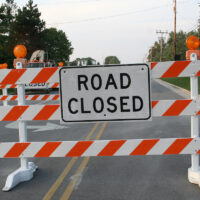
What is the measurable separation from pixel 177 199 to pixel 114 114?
144cm

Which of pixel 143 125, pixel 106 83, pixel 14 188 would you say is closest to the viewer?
pixel 106 83

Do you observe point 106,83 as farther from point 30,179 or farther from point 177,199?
point 30,179

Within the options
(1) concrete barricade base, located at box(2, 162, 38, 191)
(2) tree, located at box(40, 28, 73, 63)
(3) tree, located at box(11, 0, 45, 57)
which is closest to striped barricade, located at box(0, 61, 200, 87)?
(1) concrete barricade base, located at box(2, 162, 38, 191)

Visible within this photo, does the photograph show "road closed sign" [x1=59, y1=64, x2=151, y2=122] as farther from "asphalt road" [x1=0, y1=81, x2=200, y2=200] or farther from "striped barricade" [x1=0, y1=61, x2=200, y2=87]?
"asphalt road" [x1=0, y1=81, x2=200, y2=200]

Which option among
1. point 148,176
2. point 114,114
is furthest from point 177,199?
point 114,114

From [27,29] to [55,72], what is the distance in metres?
63.3

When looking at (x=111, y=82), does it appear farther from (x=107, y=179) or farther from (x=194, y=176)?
(x=194, y=176)

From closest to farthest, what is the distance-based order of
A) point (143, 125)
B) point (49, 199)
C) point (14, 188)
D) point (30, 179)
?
point (49, 199), point (14, 188), point (30, 179), point (143, 125)

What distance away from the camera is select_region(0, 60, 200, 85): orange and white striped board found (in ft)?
14.5

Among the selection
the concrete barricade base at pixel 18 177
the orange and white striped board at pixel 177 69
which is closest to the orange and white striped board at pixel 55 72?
the orange and white striped board at pixel 177 69

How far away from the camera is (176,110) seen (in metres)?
4.36

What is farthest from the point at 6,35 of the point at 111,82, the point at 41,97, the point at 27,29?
the point at 111,82

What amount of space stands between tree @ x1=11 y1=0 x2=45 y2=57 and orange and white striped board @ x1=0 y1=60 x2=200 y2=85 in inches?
2345

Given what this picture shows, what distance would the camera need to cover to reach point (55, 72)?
4.46 meters
